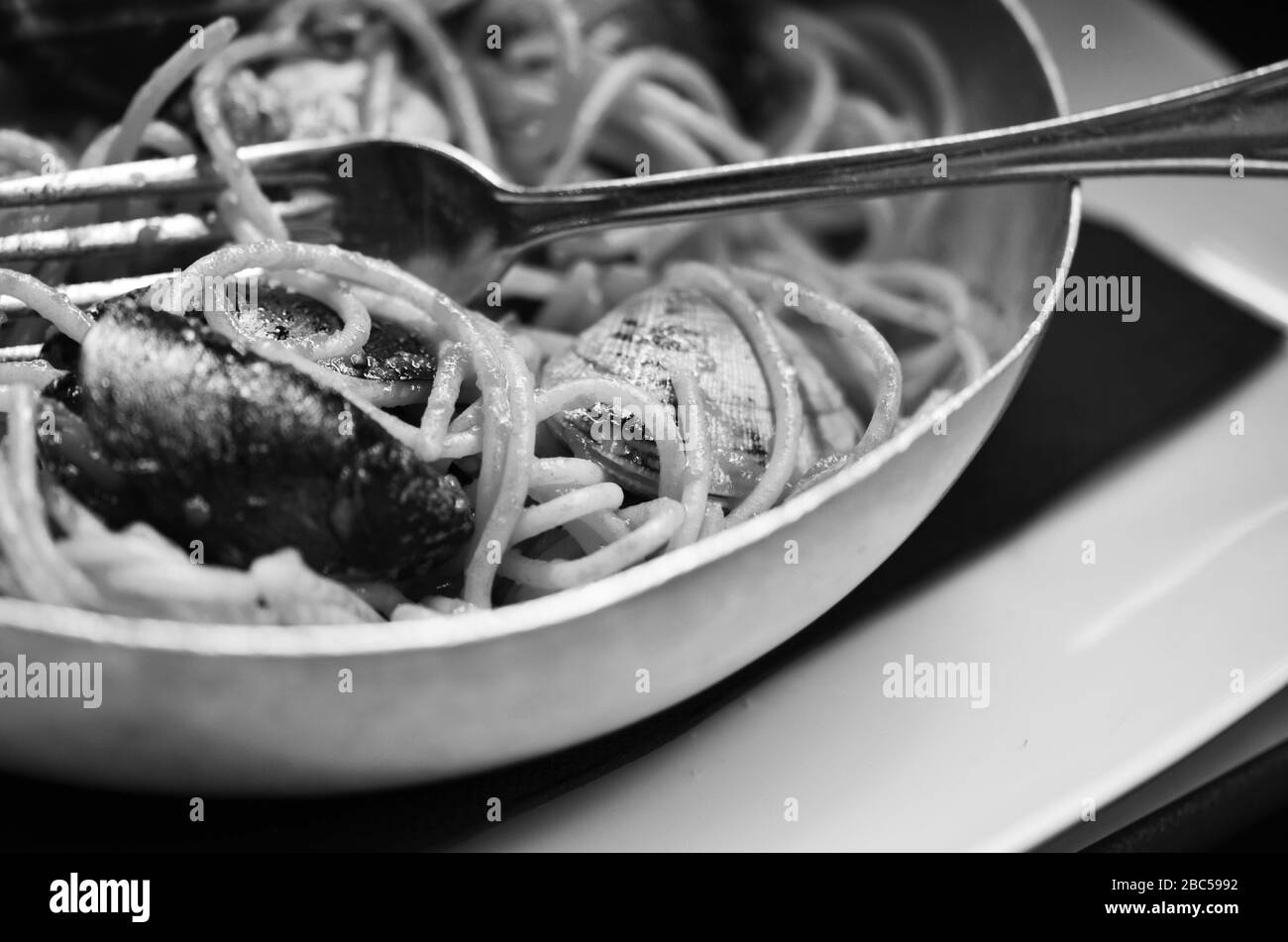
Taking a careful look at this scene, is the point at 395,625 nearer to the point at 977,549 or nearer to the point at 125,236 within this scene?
the point at 125,236

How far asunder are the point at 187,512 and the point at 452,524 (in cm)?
34

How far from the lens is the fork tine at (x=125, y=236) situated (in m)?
1.80

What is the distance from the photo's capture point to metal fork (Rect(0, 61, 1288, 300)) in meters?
1.94

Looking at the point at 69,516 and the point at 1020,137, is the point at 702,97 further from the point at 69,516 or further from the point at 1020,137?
the point at 69,516

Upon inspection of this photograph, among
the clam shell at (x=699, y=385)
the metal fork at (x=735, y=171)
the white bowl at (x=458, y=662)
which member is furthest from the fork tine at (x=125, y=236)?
the white bowl at (x=458, y=662)

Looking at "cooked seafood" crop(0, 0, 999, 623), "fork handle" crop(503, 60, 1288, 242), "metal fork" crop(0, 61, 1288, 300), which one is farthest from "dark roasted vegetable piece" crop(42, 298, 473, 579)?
"fork handle" crop(503, 60, 1288, 242)

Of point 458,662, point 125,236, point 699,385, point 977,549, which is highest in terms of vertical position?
point 125,236

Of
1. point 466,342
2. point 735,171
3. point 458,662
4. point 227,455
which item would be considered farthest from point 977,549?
point 227,455

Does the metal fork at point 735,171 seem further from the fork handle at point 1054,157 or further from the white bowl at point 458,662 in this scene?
the white bowl at point 458,662

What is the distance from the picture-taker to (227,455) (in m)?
1.44

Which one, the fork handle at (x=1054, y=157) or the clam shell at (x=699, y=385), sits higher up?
the fork handle at (x=1054, y=157)

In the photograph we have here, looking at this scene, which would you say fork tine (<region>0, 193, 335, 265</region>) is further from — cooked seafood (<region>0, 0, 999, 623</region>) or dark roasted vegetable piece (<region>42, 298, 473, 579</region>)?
dark roasted vegetable piece (<region>42, 298, 473, 579</region>)

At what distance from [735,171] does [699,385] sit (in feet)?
1.30

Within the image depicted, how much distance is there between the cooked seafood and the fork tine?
1.4 inches
